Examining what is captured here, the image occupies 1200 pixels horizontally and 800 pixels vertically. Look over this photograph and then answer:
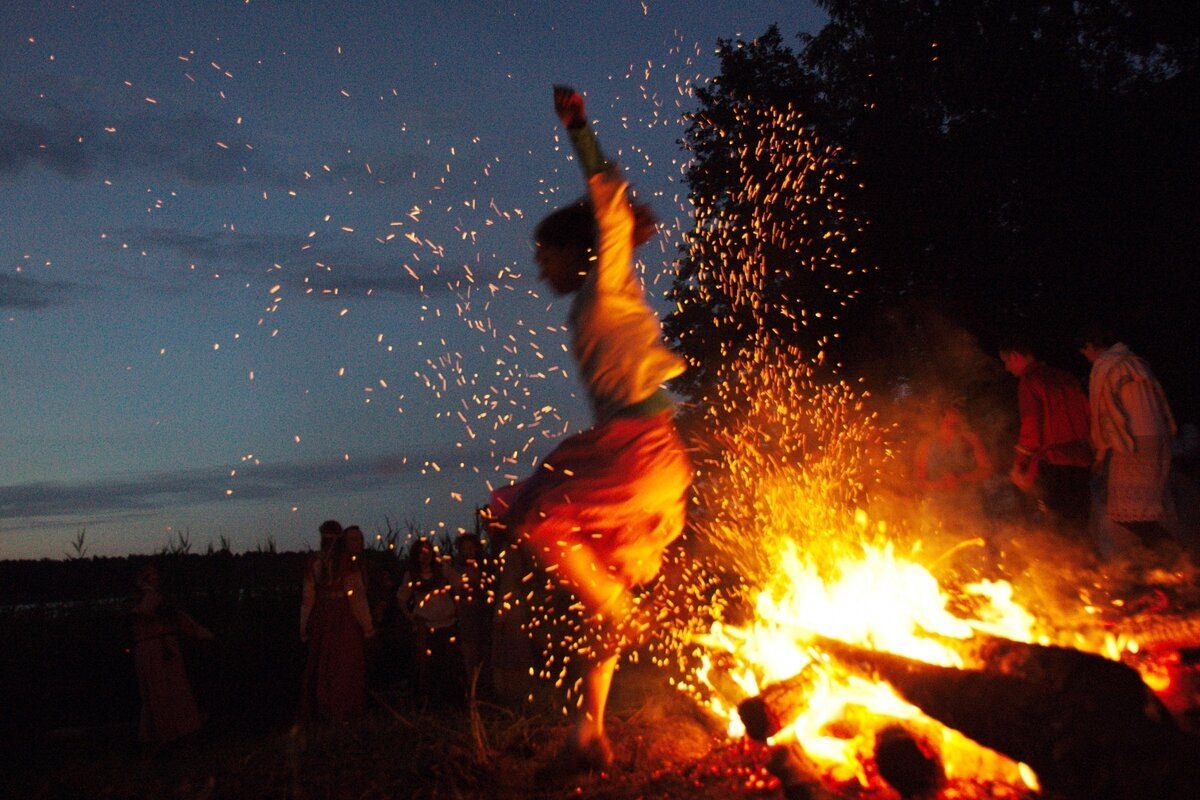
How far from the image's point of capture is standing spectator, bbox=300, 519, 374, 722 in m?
8.79

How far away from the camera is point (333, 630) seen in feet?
29.0

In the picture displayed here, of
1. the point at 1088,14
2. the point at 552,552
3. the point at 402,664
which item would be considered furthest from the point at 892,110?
the point at 552,552

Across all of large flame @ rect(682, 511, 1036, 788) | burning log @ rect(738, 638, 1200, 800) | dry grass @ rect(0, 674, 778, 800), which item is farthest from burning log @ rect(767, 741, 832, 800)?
burning log @ rect(738, 638, 1200, 800)

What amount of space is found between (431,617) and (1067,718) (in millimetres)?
7543

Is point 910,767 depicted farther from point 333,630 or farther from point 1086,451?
point 333,630

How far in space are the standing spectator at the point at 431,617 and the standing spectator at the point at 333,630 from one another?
2.66ft

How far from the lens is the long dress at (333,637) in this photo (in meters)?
8.79

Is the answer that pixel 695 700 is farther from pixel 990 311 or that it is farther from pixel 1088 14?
pixel 1088 14

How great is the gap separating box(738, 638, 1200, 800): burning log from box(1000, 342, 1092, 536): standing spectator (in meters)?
3.96

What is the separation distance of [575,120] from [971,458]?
5.36m

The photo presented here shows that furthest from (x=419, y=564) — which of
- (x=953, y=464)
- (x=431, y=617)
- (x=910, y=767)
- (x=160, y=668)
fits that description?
(x=910, y=767)

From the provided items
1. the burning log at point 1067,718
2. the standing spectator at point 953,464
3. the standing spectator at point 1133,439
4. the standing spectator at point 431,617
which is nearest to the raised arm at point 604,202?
the burning log at point 1067,718

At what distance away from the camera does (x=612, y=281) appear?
4148 mm

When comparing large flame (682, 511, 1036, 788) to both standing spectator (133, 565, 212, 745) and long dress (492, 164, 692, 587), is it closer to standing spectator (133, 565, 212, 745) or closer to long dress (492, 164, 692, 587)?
long dress (492, 164, 692, 587)
